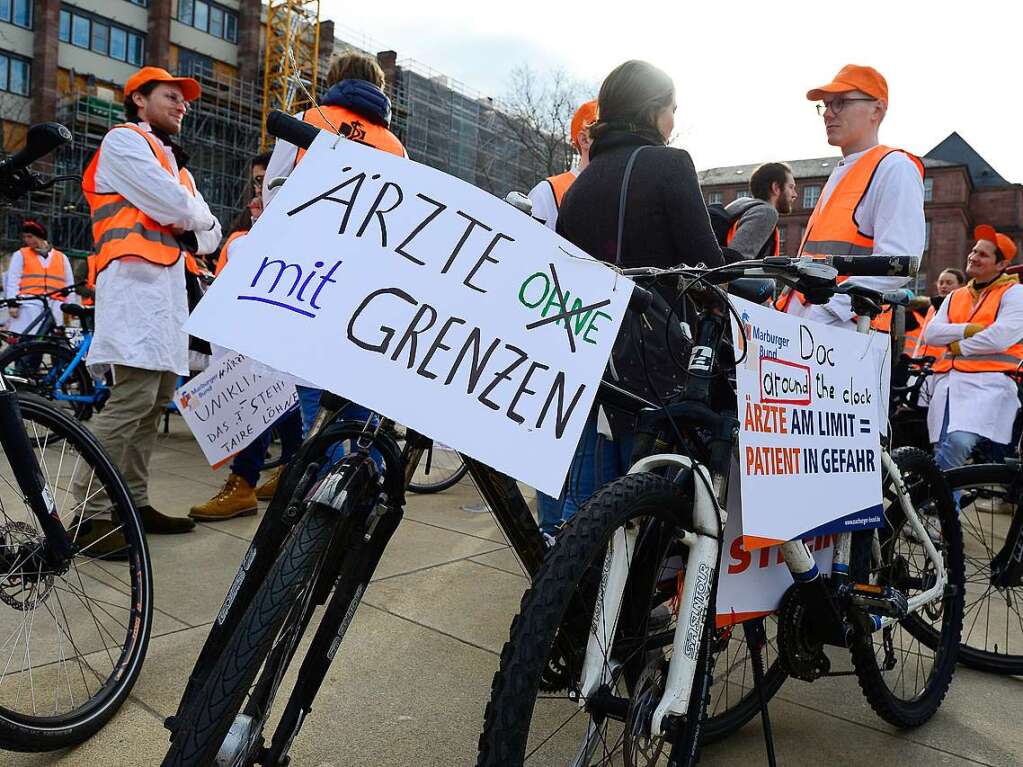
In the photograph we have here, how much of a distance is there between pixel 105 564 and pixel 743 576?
176 centimetres

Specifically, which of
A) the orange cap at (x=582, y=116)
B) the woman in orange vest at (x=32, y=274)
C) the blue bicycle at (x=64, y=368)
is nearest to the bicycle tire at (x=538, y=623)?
the orange cap at (x=582, y=116)

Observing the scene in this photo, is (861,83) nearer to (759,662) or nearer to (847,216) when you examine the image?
(847,216)

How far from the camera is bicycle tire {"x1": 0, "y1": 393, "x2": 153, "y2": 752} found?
2174mm

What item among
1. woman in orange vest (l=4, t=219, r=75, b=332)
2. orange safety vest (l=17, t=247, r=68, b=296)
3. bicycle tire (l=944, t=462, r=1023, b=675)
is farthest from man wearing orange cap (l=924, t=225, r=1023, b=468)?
orange safety vest (l=17, t=247, r=68, b=296)

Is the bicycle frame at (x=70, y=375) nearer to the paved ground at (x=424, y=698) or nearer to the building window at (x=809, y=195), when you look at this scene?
the paved ground at (x=424, y=698)

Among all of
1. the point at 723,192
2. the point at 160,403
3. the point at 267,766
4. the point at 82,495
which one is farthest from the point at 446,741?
the point at 723,192

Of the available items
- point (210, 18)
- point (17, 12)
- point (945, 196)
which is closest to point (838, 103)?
point (17, 12)

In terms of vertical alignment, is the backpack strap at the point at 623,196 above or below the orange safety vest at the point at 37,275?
above

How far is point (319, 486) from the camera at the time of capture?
1574 millimetres

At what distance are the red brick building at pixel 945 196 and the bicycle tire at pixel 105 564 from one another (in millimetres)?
51469

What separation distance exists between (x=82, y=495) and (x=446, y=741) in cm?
128

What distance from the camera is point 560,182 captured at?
4629 millimetres

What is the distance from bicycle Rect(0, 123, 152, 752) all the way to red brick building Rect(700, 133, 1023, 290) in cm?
5146

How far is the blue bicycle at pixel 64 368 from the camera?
6594 mm
